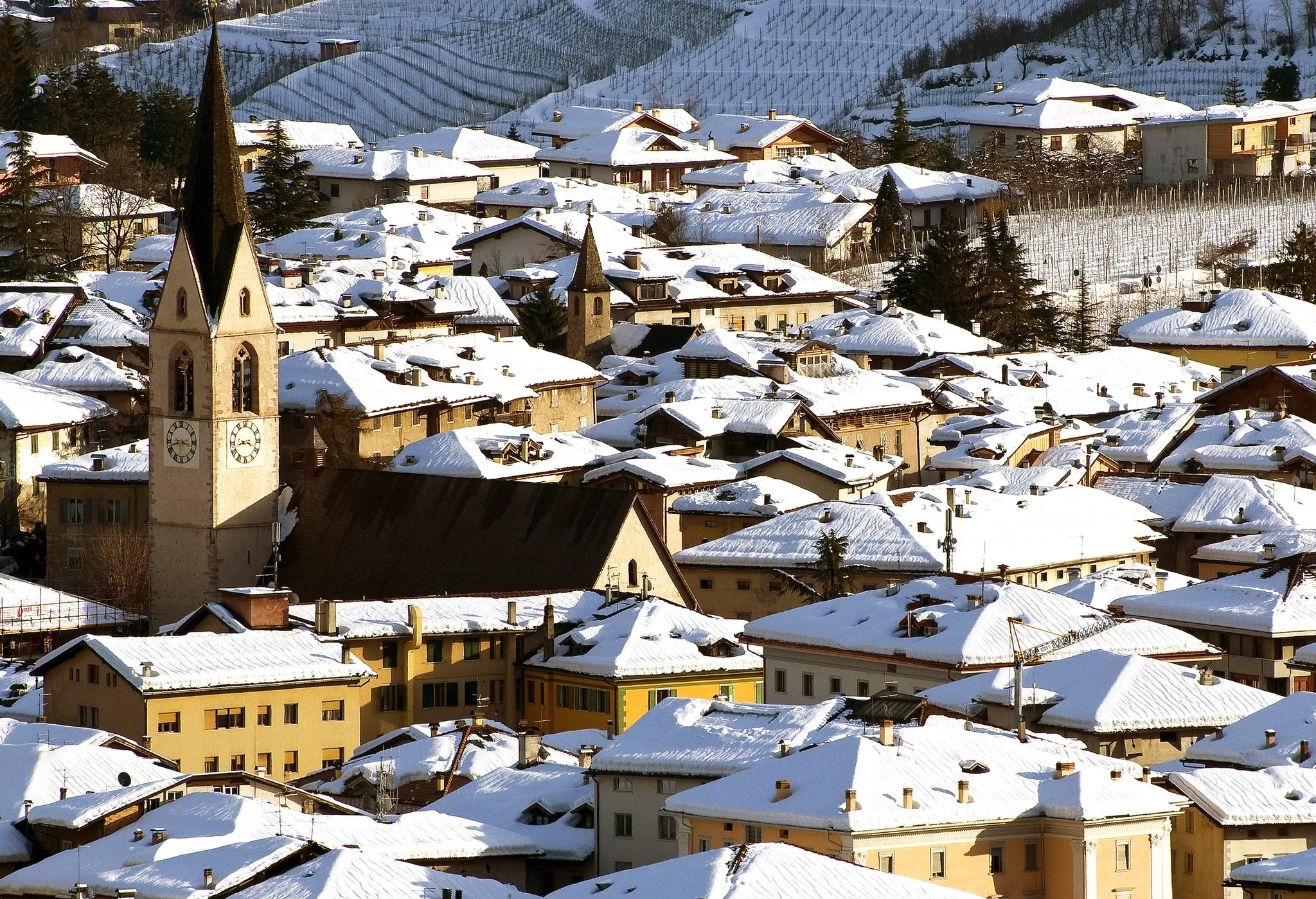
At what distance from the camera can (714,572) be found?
93.7 meters

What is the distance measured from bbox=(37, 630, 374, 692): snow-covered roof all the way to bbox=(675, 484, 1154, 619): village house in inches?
718

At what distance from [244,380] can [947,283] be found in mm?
52429

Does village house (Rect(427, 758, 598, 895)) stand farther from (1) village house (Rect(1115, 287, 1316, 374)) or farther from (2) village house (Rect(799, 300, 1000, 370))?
(1) village house (Rect(1115, 287, 1316, 374))

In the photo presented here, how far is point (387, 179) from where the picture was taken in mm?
167250

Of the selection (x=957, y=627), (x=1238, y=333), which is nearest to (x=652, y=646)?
(x=957, y=627)

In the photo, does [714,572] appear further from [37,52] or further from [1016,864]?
[37,52]

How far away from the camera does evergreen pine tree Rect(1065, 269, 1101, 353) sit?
137 m

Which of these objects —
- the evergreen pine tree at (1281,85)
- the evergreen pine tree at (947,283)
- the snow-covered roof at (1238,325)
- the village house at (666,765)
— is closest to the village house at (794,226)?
the evergreen pine tree at (947,283)

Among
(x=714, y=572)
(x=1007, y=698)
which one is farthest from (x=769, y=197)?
(x=1007, y=698)

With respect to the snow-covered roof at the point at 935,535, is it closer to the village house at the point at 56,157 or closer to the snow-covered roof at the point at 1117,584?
the snow-covered roof at the point at 1117,584

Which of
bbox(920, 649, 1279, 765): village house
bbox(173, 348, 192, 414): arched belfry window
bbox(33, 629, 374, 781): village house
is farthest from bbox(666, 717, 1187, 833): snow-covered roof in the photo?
bbox(173, 348, 192, 414): arched belfry window

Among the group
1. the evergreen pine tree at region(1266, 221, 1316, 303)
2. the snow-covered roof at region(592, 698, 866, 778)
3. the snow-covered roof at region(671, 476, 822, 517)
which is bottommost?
the snow-covered roof at region(671, 476, 822, 517)

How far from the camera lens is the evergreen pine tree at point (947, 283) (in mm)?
137125

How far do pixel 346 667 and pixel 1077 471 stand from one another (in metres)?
37.4
